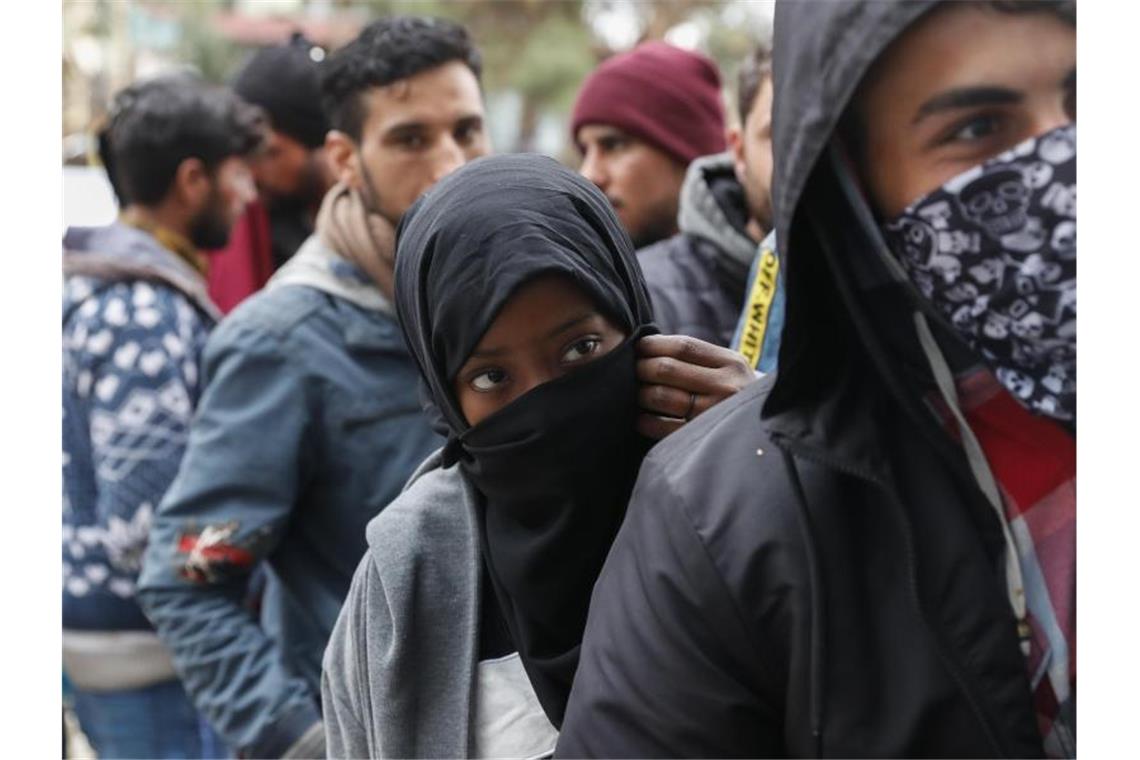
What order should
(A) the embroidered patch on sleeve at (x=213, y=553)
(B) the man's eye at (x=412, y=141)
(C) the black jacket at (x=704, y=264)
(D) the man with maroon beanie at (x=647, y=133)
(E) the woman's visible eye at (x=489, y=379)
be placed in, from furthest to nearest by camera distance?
(D) the man with maroon beanie at (x=647, y=133)
(B) the man's eye at (x=412, y=141)
(C) the black jacket at (x=704, y=264)
(A) the embroidered patch on sleeve at (x=213, y=553)
(E) the woman's visible eye at (x=489, y=379)

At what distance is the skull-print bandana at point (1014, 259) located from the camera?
1224mm

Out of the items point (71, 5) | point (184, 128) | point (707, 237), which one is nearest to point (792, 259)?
point (707, 237)

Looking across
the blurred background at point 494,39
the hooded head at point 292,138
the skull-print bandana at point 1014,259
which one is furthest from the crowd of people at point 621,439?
the blurred background at point 494,39

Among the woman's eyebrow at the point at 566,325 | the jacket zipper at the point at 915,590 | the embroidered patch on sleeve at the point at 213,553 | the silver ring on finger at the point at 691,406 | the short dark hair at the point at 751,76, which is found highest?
the short dark hair at the point at 751,76

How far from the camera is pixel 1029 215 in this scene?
1.23 meters

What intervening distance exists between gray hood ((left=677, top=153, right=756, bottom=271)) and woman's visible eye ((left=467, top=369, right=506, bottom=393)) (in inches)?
52.2

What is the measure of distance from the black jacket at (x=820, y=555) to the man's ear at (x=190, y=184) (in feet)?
10.0

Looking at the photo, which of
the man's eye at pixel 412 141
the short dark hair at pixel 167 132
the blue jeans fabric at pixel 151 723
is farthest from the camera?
the short dark hair at pixel 167 132

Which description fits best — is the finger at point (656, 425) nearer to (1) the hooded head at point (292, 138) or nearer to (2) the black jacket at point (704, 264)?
(2) the black jacket at point (704, 264)

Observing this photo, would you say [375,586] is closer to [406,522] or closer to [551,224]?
[406,522]

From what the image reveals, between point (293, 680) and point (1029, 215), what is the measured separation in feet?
6.51

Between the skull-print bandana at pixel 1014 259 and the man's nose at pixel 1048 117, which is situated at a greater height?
the man's nose at pixel 1048 117

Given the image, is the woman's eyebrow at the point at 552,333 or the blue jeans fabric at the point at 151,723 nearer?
the woman's eyebrow at the point at 552,333

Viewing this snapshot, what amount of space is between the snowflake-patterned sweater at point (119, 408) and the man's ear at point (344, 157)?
1.79 ft
